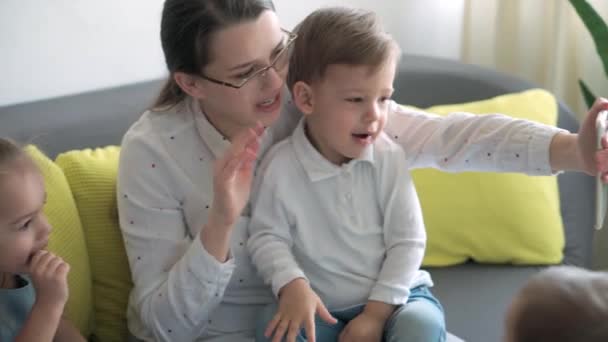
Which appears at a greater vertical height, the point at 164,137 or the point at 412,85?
the point at 164,137

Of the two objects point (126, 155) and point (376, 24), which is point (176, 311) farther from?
point (376, 24)

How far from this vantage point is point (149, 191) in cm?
155

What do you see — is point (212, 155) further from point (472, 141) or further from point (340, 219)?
point (472, 141)

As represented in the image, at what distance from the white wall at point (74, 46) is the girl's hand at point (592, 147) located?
111 centimetres

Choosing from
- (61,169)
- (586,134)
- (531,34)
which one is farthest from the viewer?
(531,34)

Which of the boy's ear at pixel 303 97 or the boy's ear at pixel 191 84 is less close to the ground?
the boy's ear at pixel 191 84

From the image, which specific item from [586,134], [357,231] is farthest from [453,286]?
[586,134]

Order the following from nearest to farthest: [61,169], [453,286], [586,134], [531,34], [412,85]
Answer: [586,134] → [61,169] → [453,286] → [412,85] → [531,34]

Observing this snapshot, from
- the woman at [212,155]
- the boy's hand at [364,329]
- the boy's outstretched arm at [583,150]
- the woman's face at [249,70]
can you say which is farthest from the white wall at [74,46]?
the boy's outstretched arm at [583,150]

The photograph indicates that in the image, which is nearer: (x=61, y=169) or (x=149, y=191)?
(x=149, y=191)

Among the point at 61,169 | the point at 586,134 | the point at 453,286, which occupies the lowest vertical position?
the point at 453,286

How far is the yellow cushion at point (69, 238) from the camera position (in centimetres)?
164

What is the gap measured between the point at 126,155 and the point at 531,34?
1.37 m

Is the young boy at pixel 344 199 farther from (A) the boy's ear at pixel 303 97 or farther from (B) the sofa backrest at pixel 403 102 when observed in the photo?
(B) the sofa backrest at pixel 403 102
